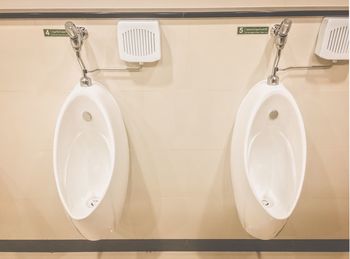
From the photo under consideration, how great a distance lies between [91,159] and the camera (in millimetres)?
1348

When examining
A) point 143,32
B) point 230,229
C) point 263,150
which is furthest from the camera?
point 230,229

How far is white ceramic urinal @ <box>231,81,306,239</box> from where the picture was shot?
3.67 ft

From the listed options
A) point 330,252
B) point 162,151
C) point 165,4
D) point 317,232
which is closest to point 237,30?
point 165,4

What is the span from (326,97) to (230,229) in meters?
0.82

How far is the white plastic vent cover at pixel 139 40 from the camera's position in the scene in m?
1.10

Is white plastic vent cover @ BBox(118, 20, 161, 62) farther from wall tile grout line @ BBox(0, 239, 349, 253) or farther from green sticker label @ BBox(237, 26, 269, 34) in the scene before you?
wall tile grout line @ BBox(0, 239, 349, 253)

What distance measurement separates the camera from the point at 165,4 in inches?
43.8

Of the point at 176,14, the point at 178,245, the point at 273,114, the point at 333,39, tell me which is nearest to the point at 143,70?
the point at 176,14

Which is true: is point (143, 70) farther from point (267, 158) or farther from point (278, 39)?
point (267, 158)

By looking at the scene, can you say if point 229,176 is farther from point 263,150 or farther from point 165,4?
point 165,4

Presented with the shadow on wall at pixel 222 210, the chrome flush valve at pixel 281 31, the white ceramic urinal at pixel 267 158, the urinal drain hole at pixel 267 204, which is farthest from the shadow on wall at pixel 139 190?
the chrome flush valve at pixel 281 31

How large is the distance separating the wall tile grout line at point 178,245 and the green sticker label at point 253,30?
3.57 feet

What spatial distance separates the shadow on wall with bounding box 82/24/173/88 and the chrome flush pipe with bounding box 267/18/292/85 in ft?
1.33

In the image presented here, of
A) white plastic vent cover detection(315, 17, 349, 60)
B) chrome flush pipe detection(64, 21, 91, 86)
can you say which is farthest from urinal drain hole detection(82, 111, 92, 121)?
white plastic vent cover detection(315, 17, 349, 60)
